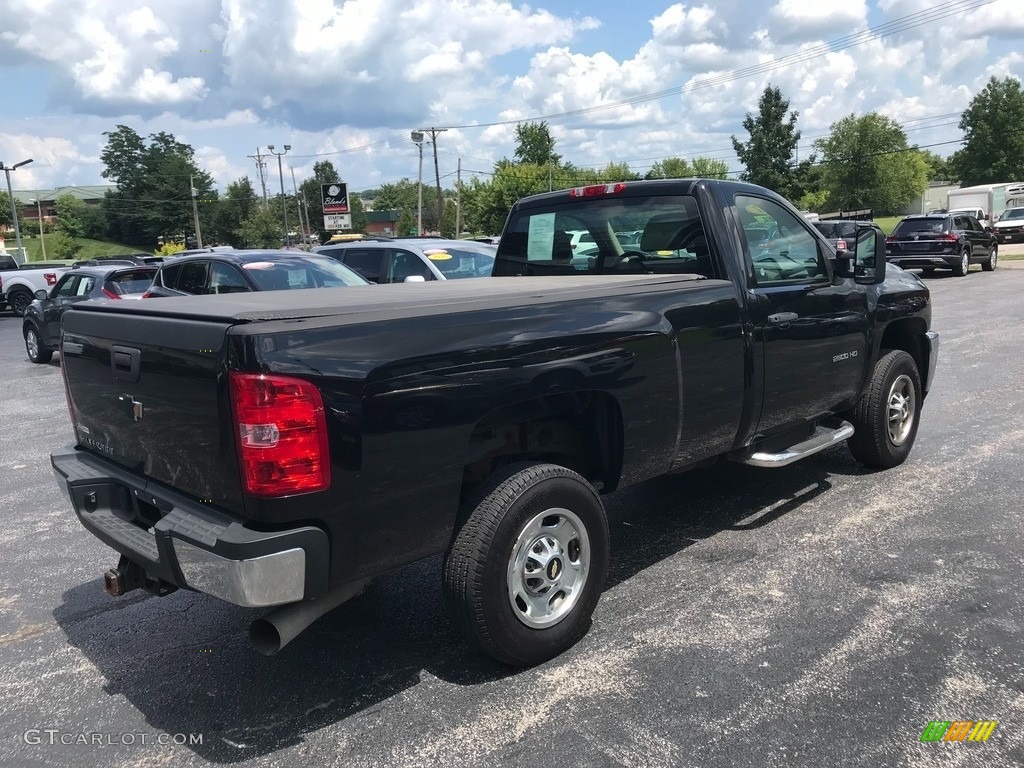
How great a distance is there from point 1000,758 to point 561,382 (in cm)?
198

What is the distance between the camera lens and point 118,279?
1254 cm

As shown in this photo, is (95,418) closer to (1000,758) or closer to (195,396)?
(195,396)

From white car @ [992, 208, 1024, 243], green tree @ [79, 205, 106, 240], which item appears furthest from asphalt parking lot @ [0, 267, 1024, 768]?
green tree @ [79, 205, 106, 240]

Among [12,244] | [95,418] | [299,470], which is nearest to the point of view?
[299,470]

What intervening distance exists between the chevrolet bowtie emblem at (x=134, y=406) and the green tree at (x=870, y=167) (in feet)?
334

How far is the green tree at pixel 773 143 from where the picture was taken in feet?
229

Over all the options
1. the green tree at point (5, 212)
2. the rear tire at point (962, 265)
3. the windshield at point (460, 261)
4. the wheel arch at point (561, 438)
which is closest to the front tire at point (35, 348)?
the windshield at point (460, 261)

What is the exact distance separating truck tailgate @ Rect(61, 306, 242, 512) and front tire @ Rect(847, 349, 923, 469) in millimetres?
4296

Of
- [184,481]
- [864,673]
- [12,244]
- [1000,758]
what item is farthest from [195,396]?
[12,244]

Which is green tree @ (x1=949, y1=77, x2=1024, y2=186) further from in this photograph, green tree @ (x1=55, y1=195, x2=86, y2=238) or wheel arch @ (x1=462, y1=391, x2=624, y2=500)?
green tree @ (x1=55, y1=195, x2=86, y2=238)

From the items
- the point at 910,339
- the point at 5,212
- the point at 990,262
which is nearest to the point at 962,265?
the point at 990,262

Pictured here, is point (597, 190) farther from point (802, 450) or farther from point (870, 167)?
point (870, 167)

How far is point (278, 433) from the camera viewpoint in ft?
8.56

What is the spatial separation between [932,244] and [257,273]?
20078mm
